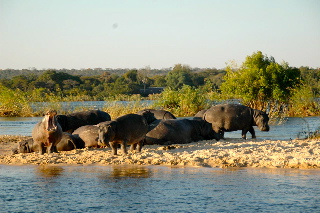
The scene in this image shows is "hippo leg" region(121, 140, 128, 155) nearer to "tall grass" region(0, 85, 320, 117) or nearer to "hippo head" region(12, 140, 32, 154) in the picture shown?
"hippo head" region(12, 140, 32, 154)

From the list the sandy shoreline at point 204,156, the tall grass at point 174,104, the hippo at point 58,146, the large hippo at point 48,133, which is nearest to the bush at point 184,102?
the tall grass at point 174,104

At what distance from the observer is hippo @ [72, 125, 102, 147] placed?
1362 cm

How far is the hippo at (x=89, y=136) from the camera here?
13617 mm

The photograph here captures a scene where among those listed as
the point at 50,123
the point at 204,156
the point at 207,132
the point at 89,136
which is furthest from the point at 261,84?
the point at 50,123

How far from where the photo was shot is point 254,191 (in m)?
8.41

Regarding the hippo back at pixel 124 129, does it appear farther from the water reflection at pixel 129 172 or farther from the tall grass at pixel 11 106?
the tall grass at pixel 11 106

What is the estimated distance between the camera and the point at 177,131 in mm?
14188

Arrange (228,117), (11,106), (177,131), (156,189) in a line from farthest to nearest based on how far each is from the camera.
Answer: (11,106) < (228,117) < (177,131) < (156,189)

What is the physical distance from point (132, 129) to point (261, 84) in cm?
1880

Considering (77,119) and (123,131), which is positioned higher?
(77,119)

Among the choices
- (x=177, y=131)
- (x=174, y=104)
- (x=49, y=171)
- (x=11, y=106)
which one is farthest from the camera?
(x=11, y=106)

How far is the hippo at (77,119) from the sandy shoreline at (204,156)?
2.38 metres

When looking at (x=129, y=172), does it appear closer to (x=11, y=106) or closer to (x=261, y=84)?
(x=261, y=84)

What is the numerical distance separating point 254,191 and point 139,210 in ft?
6.92
